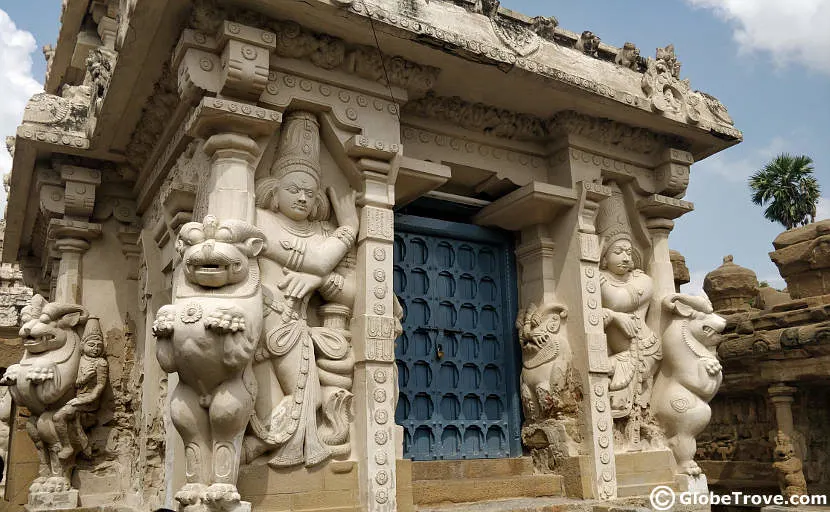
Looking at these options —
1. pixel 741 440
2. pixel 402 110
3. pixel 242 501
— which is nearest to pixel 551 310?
pixel 402 110

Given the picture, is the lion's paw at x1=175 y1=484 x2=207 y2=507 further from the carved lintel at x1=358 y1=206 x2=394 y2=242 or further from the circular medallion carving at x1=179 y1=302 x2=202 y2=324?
the carved lintel at x1=358 y1=206 x2=394 y2=242

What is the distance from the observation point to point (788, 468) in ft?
28.0

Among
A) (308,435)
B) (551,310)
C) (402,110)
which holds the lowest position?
(308,435)

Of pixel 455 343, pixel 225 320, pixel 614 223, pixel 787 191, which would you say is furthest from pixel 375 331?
pixel 787 191

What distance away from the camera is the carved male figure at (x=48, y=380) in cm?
671

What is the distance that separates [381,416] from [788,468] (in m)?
5.90

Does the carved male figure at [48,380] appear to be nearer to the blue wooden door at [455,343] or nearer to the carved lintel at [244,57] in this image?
the blue wooden door at [455,343]

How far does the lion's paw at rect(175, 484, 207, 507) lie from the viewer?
175 inches

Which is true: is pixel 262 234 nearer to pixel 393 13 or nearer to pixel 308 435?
pixel 308 435

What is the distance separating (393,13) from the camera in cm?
541

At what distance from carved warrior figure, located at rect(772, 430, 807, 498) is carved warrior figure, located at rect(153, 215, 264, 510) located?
6.86 metres

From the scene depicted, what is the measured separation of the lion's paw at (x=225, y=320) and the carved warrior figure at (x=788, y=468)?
7.15 metres

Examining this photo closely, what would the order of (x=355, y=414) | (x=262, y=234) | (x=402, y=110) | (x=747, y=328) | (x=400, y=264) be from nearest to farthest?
(x=262, y=234), (x=355, y=414), (x=402, y=110), (x=400, y=264), (x=747, y=328)

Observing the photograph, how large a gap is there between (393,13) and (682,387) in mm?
4408
